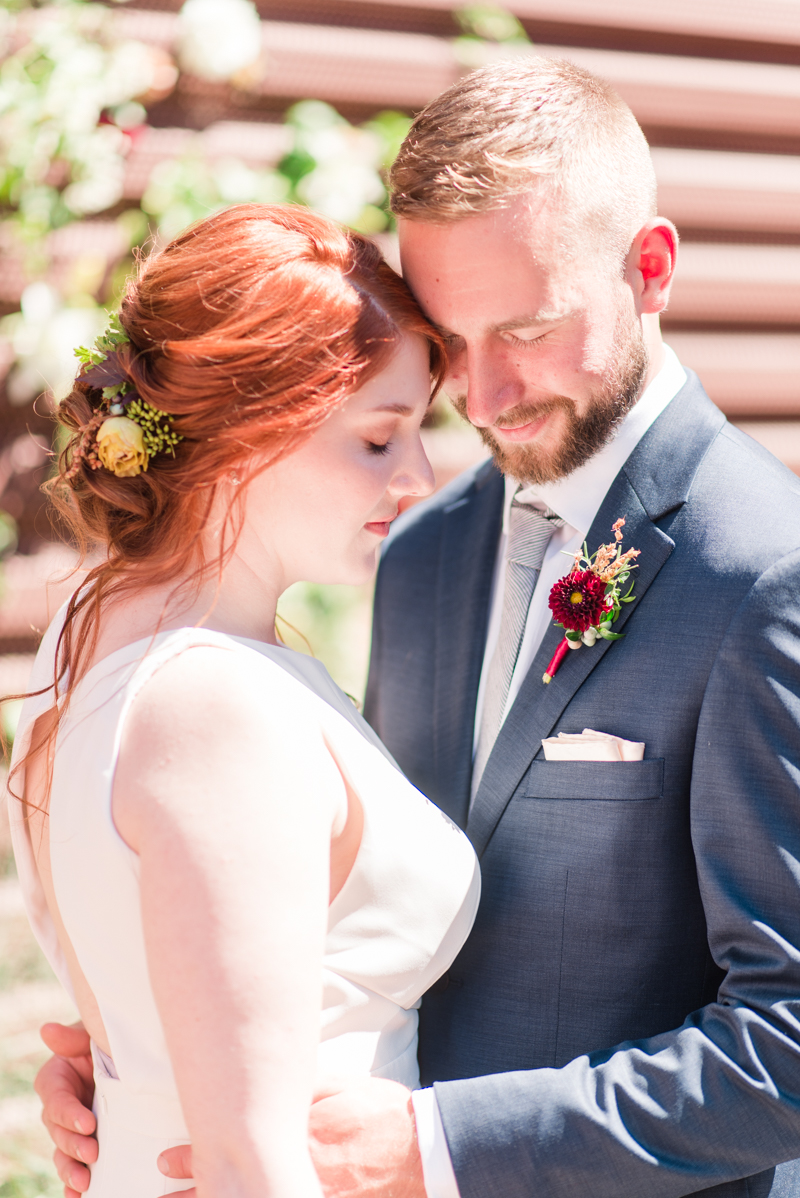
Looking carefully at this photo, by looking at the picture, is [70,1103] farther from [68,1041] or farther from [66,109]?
[66,109]

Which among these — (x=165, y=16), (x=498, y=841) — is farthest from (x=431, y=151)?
(x=165, y=16)

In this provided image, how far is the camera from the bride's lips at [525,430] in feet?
6.05

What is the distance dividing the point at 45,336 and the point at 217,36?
1113 millimetres

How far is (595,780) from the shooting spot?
163 cm

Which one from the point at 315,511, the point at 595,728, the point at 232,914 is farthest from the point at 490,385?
the point at 232,914

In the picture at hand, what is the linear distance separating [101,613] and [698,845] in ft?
3.19

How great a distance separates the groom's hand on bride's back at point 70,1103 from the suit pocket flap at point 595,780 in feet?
2.95

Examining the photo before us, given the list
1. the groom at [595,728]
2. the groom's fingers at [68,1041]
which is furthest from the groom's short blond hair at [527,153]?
the groom's fingers at [68,1041]

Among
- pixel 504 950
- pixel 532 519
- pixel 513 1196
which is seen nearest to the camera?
pixel 513 1196

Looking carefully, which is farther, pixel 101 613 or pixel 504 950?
pixel 504 950

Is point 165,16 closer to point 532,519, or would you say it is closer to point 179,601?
point 532,519

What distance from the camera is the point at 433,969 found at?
159 cm

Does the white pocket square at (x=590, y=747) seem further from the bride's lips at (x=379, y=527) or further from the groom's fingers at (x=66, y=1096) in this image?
the groom's fingers at (x=66, y=1096)

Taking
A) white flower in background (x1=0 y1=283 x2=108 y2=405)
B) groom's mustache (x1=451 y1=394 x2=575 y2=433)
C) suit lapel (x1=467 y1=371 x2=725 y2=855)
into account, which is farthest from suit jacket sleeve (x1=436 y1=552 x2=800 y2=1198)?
white flower in background (x1=0 y1=283 x2=108 y2=405)
